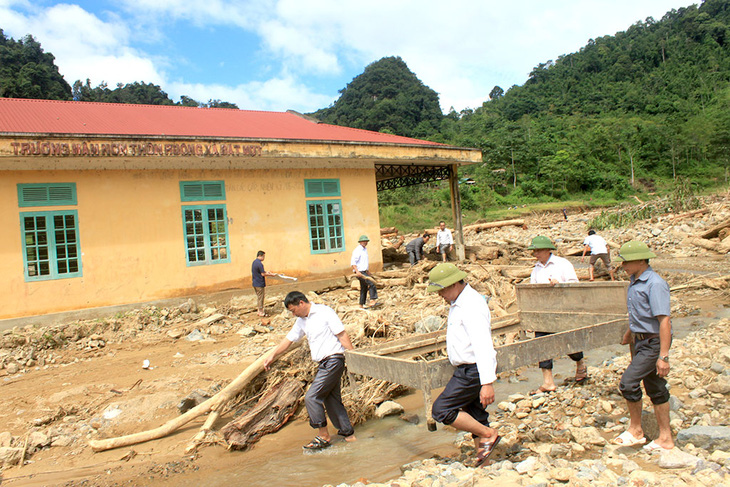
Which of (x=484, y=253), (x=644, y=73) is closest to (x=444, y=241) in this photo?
(x=484, y=253)

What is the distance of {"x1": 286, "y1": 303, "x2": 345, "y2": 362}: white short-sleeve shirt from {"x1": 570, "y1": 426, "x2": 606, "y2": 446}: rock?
7.23 ft

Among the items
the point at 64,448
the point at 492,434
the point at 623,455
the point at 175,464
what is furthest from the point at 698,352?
the point at 64,448

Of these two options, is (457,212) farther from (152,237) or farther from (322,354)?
(322,354)

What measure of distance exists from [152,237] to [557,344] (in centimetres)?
888

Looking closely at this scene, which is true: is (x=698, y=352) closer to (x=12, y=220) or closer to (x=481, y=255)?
(x=481, y=255)

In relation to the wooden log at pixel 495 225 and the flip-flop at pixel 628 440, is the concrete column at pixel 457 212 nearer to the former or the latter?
the wooden log at pixel 495 225

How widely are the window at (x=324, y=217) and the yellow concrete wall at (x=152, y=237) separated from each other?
153 mm

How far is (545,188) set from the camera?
36.4m

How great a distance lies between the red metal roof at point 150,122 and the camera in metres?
10.4

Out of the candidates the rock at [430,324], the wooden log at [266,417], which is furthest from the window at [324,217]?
the wooden log at [266,417]

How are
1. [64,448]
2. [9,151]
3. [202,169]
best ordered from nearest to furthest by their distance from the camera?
[64,448], [9,151], [202,169]

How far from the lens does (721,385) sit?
489 centimetres

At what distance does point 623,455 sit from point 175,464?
13.3ft

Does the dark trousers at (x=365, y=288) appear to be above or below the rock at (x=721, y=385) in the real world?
above
